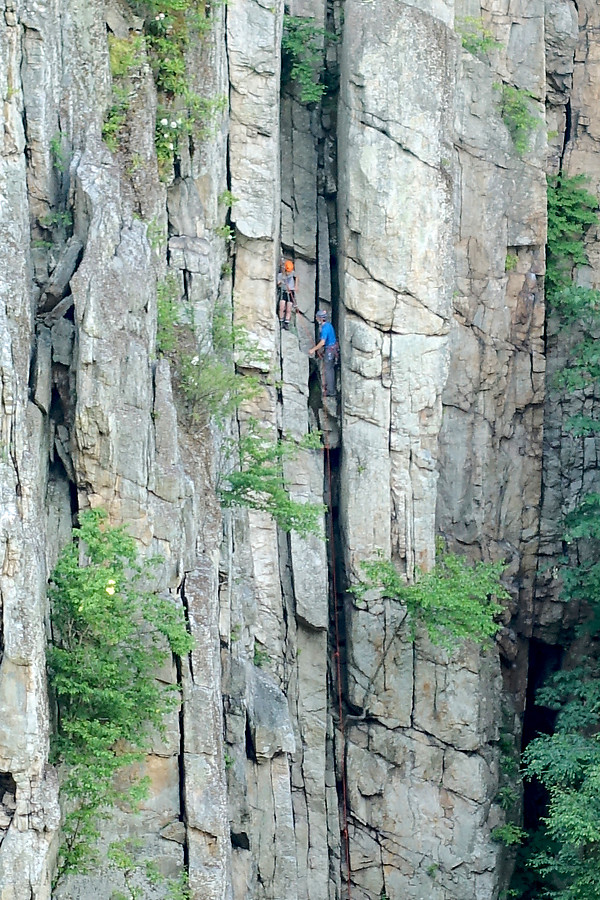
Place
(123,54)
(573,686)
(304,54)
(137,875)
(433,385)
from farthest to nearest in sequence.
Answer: (573,686)
(304,54)
(433,385)
(123,54)
(137,875)

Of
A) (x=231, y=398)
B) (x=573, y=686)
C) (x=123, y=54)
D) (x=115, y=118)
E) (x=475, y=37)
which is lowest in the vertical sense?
(x=573, y=686)

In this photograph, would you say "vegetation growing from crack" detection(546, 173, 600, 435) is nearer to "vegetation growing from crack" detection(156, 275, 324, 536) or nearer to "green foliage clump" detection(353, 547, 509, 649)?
"green foliage clump" detection(353, 547, 509, 649)

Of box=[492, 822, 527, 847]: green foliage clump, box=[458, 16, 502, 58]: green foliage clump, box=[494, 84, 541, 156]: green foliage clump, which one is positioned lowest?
Result: box=[492, 822, 527, 847]: green foliage clump

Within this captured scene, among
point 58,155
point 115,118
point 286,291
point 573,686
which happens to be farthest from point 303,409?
point 58,155

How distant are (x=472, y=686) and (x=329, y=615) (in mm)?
2688

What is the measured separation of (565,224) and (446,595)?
7.91m

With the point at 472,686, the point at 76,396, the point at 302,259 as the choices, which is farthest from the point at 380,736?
the point at 76,396

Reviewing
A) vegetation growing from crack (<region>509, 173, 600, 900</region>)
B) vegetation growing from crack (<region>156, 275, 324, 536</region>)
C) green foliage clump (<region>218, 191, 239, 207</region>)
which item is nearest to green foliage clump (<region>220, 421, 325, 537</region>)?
vegetation growing from crack (<region>156, 275, 324, 536</region>)

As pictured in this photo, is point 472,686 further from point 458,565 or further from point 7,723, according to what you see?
point 7,723

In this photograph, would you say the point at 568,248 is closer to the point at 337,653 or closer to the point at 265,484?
the point at 337,653

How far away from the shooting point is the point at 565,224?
32.2m

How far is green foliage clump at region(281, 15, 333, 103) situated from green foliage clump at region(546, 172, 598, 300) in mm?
5205

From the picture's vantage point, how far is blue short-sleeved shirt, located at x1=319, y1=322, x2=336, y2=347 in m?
28.9

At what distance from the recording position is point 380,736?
29.8 m
